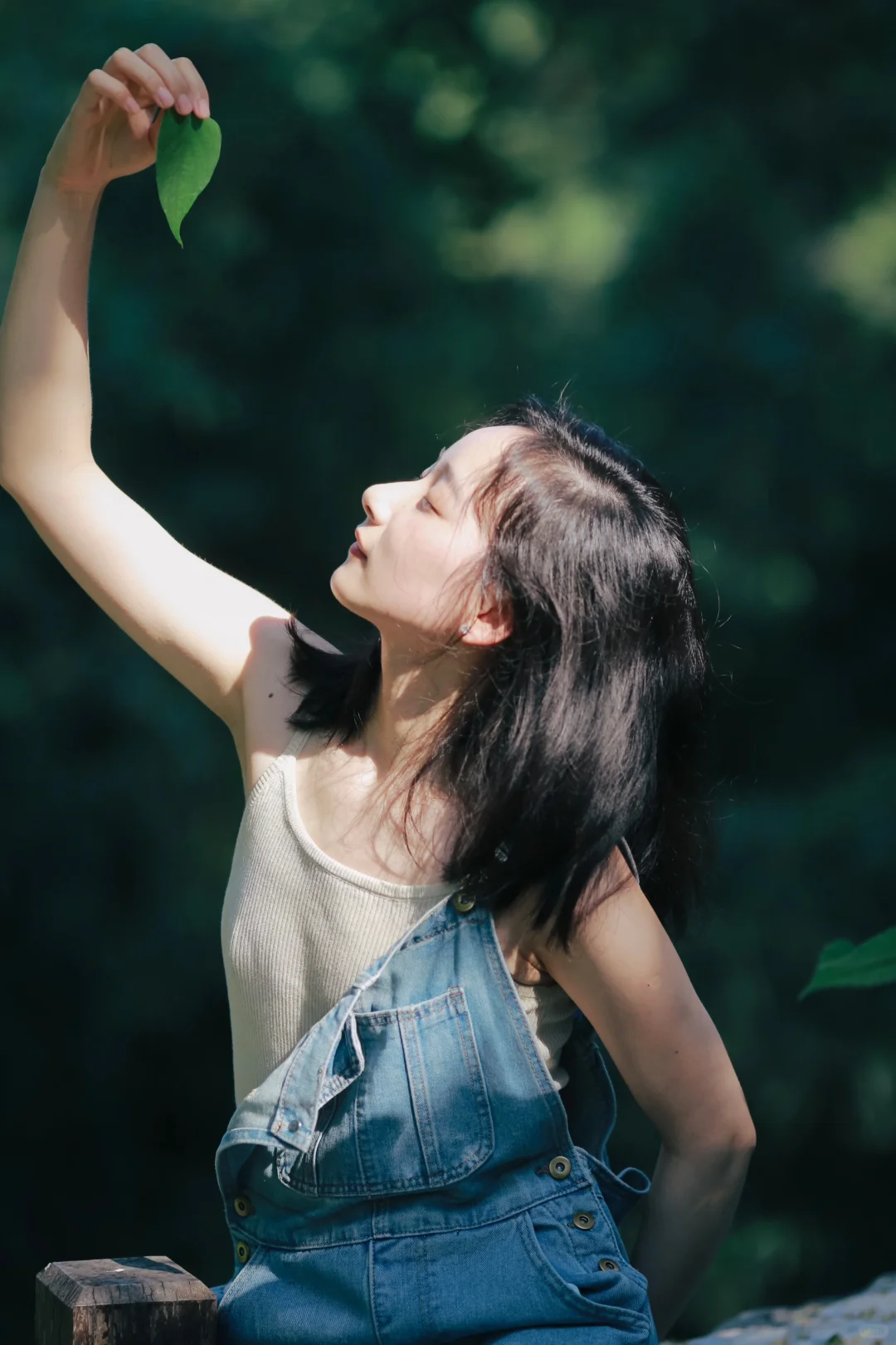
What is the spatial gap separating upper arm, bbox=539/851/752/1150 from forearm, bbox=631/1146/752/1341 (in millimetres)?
19

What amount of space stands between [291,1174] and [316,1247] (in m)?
0.06

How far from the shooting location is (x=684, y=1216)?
1260 millimetres

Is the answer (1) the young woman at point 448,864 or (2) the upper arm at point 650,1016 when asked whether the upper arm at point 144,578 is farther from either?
(2) the upper arm at point 650,1016

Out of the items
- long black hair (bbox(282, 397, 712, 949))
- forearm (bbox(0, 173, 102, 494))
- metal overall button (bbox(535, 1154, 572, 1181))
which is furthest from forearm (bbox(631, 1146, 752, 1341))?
forearm (bbox(0, 173, 102, 494))

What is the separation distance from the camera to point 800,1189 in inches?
102

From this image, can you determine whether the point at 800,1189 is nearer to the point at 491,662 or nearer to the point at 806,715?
the point at 806,715

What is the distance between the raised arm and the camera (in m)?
1.32

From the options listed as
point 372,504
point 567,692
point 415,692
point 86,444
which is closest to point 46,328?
point 86,444

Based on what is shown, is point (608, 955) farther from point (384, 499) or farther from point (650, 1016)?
point (384, 499)

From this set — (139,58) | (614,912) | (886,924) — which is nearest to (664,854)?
(614,912)

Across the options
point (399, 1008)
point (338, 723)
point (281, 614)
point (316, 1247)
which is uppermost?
point (281, 614)

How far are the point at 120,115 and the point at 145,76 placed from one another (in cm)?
8

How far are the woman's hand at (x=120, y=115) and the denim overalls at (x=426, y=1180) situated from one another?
2.34 feet

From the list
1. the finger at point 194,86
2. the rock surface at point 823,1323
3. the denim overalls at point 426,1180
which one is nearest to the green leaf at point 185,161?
the finger at point 194,86
